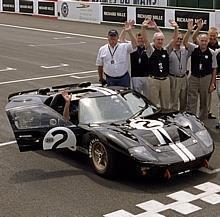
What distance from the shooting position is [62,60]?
20516 millimetres

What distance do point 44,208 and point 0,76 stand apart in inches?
425

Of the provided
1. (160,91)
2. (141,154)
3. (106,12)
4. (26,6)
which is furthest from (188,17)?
(141,154)

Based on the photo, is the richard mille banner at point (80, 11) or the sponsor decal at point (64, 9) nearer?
the richard mille banner at point (80, 11)

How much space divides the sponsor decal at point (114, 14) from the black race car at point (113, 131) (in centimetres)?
2240

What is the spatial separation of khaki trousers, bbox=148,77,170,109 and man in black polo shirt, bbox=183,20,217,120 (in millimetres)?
590

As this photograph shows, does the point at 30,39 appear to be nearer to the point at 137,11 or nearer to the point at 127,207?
the point at 137,11

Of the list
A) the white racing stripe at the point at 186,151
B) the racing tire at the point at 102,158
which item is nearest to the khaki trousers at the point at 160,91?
the racing tire at the point at 102,158

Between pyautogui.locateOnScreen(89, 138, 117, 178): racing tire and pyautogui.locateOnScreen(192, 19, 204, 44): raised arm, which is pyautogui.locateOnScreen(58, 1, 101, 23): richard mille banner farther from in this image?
pyautogui.locateOnScreen(89, 138, 117, 178): racing tire

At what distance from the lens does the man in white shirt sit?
1020 cm

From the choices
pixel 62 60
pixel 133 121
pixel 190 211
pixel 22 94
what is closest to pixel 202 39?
pixel 133 121

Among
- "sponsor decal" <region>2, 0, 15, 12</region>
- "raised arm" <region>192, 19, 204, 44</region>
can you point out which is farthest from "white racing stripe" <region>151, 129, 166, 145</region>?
"sponsor decal" <region>2, 0, 15, 12</region>

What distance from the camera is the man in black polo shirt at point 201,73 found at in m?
10.4

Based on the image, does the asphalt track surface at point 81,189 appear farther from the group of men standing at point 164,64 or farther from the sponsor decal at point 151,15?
the sponsor decal at point 151,15

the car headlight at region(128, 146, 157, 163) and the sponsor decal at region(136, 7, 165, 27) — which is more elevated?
the sponsor decal at region(136, 7, 165, 27)
